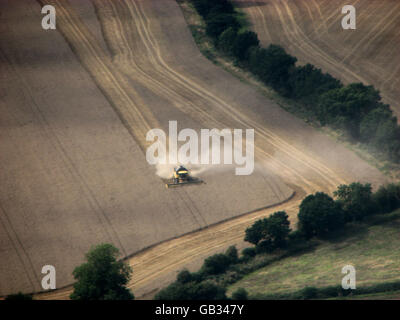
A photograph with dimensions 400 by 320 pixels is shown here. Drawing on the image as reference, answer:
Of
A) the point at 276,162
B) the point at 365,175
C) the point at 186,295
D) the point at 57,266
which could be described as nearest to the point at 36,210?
the point at 57,266

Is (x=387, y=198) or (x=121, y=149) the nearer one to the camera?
(x=387, y=198)

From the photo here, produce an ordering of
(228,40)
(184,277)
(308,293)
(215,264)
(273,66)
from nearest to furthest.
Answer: (308,293) → (184,277) → (215,264) → (273,66) → (228,40)

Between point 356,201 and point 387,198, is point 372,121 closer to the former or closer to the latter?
point 387,198

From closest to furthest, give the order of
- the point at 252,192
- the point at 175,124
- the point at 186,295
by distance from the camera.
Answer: the point at 186,295
the point at 252,192
the point at 175,124

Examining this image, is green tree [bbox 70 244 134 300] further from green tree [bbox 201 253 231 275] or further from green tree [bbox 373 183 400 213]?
green tree [bbox 373 183 400 213]

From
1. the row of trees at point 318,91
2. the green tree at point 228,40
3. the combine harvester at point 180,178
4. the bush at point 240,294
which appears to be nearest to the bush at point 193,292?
the bush at point 240,294
